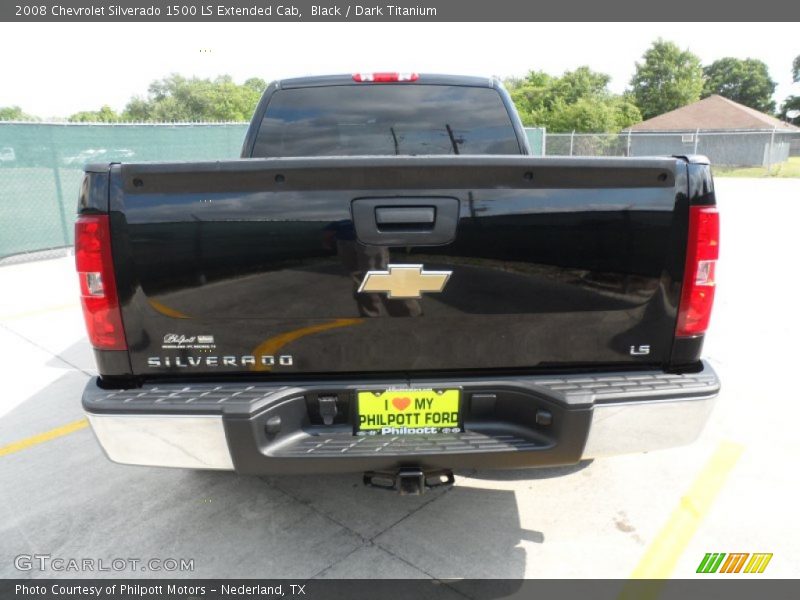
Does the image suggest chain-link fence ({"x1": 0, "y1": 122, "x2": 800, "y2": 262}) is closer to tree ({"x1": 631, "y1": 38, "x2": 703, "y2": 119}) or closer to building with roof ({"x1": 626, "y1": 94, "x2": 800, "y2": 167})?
building with roof ({"x1": 626, "y1": 94, "x2": 800, "y2": 167})

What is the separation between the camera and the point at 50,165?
8984 mm

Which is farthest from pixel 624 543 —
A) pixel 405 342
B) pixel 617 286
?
pixel 405 342

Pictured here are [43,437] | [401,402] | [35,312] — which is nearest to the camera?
[401,402]

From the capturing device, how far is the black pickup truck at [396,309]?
2.03 metres

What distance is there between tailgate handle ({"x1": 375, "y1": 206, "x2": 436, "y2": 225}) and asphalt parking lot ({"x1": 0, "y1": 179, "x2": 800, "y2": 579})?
4.92 ft

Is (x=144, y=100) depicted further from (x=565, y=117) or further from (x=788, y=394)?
(x=788, y=394)

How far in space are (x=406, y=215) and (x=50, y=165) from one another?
9.02 metres

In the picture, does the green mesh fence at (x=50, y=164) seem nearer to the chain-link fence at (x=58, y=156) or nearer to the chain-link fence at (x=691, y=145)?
the chain-link fence at (x=58, y=156)

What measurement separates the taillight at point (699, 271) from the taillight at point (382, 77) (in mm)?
2204

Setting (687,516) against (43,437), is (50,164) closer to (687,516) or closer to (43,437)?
(43,437)

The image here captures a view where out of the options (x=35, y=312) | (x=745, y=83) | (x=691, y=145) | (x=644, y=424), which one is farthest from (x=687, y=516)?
(x=745, y=83)

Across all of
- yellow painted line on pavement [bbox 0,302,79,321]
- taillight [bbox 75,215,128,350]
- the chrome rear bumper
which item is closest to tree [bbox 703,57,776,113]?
yellow painted line on pavement [bbox 0,302,79,321]

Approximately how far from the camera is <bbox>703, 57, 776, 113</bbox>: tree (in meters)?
77.8

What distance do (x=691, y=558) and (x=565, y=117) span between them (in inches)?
1587
